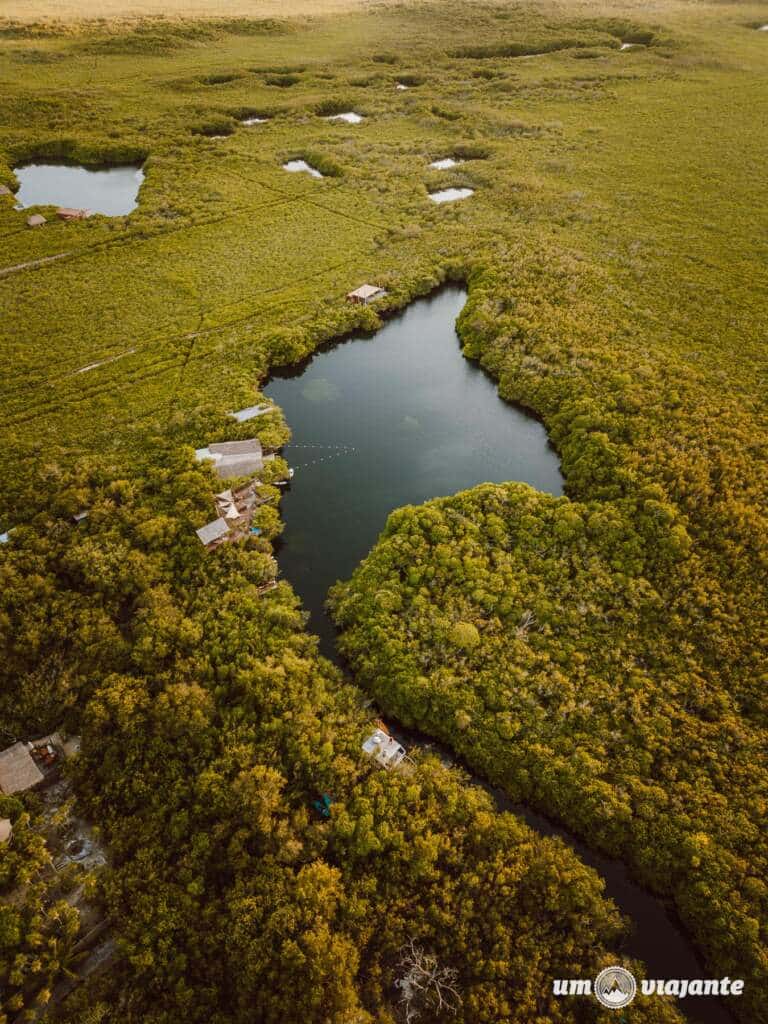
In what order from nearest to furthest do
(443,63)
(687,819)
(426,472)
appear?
1. (687,819)
2. (426,472)
3. (443,63)

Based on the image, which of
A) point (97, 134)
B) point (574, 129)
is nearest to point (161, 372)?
point (97, 134)

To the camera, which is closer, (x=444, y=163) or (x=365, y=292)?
(x=365, y=292)

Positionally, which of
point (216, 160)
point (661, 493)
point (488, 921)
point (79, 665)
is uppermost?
point (216, 160)

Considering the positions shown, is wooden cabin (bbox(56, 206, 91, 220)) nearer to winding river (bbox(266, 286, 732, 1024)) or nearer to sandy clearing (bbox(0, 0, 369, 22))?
winding river (bbox(266, 286, 732, 1024))

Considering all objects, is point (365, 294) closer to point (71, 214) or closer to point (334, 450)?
point (334, 450)

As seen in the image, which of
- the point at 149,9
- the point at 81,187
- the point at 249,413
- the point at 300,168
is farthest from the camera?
the point at 149,9

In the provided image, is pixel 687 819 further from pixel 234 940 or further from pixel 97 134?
pixel 97 134

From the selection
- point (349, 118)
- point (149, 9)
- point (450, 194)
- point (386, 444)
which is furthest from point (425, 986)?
point (149, 9)
